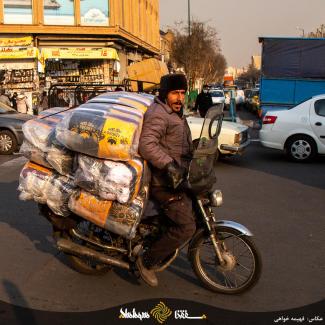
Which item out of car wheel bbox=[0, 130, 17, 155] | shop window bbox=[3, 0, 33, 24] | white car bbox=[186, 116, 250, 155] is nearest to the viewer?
white car bbox=[186, 116, 250, 155]

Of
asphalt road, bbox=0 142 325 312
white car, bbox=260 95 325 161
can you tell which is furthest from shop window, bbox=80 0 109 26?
Answer: asphalt road, bbox=0 142 325 312

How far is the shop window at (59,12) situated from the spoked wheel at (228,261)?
91.1 ft

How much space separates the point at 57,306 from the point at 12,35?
27.7 m

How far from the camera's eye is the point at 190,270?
4.75 meters

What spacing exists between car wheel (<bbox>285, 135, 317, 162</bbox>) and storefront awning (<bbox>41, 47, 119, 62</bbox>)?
19160 millimetres

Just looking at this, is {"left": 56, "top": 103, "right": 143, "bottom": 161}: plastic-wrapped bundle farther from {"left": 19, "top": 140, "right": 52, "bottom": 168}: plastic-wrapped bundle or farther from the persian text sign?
the persian text sign

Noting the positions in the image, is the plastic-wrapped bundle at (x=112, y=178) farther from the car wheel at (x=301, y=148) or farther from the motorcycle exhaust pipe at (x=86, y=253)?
the car wheel at (x=301, y=148)

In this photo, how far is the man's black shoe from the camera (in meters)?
4.09

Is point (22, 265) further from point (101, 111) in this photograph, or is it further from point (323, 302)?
point (323, 302)

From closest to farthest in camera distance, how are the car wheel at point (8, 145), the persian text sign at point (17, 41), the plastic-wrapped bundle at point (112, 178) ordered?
the plastic-wrapped bundle at point (112, 178) → the car wheel at point (8, 145) → the persian text sign at point (17, 41)

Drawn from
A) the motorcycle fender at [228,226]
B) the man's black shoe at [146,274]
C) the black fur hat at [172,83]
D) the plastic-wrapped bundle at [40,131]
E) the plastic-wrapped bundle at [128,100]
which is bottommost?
the man's black shoe at [146,274]

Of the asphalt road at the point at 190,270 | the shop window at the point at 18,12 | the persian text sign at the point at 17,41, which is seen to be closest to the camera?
the asphalt road at the point at 190,270

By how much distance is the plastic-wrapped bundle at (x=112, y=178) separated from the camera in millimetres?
3896

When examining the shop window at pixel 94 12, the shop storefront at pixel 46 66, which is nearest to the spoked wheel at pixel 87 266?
the shop storefront at pixel 46 66
